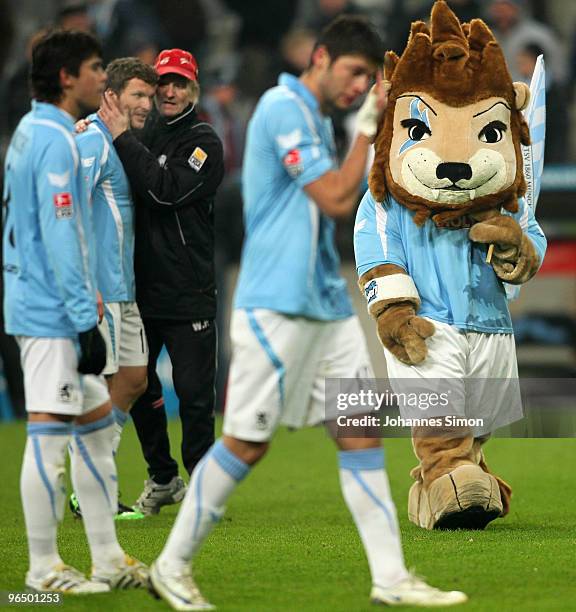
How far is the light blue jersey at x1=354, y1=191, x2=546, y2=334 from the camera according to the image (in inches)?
275

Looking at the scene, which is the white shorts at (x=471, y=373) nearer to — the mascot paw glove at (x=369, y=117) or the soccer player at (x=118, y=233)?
the soccer player at (x=118, y=233)

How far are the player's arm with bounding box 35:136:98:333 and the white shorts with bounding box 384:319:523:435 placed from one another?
2.30 metres

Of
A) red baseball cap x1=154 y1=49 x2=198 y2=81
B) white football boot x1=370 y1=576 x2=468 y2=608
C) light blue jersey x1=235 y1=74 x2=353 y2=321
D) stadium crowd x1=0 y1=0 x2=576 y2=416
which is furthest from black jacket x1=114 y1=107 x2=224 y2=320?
stadium crowd x1=0 y1=0 x2=576 y2=416

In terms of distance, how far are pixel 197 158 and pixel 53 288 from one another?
2.39 m

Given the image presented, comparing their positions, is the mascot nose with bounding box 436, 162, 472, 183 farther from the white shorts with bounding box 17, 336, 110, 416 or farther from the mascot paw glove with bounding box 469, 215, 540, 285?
the white shorts with bounding box 17, 336, 110, 416

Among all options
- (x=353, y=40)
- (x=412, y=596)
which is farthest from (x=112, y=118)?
(x=412, y=596)

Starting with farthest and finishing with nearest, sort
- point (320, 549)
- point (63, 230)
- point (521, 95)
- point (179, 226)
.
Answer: point (179, 226) < point (521, 95) < point (320, 549) < point (63, 230)

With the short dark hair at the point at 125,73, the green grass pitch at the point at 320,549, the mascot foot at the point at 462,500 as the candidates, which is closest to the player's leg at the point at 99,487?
the green grass pitch at the point at 320,549

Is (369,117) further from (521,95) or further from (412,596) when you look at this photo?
(521,95)

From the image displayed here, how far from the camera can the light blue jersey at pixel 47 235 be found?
202 inches

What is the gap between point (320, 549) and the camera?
21.0 feet

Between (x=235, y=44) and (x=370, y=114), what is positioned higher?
(x=370, y=114)

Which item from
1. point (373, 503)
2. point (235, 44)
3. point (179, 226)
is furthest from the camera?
point (235, 44)

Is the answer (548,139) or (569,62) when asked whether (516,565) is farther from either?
(569,62)
